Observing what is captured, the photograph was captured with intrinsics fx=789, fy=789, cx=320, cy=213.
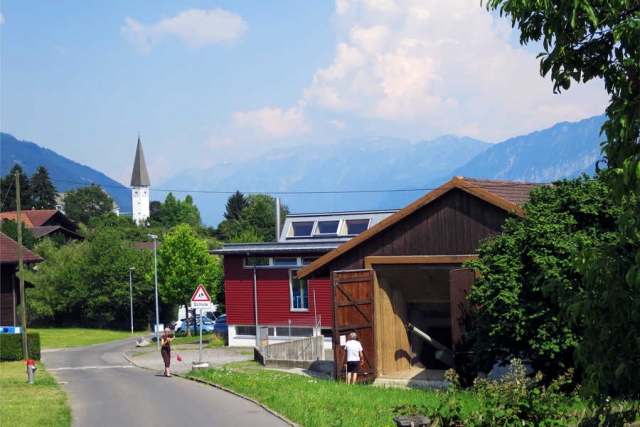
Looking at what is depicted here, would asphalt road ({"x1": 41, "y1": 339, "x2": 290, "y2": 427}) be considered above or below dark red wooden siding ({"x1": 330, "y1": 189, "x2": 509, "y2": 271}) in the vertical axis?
below

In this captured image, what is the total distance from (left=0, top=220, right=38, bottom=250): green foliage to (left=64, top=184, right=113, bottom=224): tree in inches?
2310

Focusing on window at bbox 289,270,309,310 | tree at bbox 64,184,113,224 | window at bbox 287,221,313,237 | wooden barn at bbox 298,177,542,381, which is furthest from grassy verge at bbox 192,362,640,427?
tree at bbox 64,184,113,224

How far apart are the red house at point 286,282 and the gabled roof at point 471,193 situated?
58.7 ft

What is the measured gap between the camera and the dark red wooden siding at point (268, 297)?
42.7 m

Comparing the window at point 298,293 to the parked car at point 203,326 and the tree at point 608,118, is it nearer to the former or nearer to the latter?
the parked car at point 203,326

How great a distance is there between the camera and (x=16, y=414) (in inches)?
687

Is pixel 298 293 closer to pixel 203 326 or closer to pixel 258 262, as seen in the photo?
pixel 258 262

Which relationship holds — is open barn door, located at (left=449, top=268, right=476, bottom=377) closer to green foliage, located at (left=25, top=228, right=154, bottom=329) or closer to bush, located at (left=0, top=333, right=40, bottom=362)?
bush, located at (left=0, top=333, right=40, bottom=362)

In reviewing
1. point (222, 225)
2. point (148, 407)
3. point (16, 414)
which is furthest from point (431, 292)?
point (222, 225)

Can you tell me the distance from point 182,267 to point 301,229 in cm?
1653

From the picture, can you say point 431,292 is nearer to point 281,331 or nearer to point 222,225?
point 281,331

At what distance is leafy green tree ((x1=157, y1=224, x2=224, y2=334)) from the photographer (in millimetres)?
60688

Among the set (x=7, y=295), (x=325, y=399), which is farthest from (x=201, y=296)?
(x=7, y=295)

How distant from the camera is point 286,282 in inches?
1724
